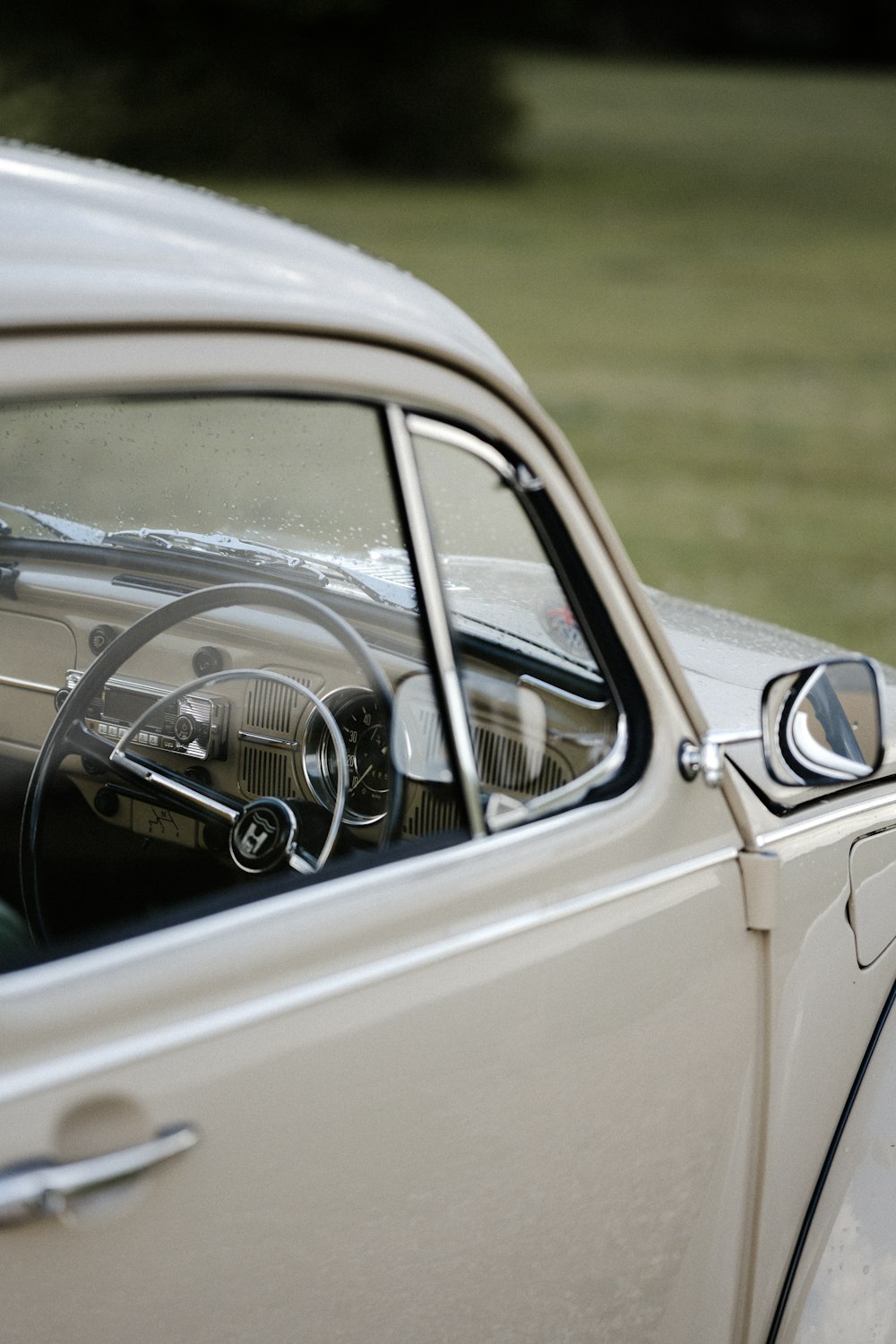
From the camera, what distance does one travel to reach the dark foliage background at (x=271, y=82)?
27844 mm

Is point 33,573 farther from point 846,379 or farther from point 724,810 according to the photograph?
point 846,379

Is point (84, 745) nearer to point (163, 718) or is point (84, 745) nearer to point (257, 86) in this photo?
point (163, 718)

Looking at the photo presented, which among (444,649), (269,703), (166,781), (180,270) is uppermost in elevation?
(180,270)

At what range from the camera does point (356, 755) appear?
178 cm

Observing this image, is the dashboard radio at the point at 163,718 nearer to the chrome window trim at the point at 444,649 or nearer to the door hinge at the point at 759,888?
the chrome window trim at the point at 444,649

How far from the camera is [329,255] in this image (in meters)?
1.53

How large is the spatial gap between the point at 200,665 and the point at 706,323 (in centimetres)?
1557

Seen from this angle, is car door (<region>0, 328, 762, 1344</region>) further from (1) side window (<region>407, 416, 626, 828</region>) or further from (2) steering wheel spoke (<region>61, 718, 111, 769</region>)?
(2) steering wheel spoke (<region>61, 718, 111, 769</region>)

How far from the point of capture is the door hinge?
1810 mm

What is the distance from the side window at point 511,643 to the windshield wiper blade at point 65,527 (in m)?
0.51

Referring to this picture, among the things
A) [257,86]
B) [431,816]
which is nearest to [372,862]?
[431,816]

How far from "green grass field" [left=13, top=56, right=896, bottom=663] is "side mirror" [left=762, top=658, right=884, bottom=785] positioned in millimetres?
4870

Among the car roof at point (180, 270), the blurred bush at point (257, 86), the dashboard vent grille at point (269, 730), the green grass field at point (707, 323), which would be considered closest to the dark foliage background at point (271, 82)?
the blurred bush at point (257, 86)

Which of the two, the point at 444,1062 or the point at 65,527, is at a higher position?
the point at 65,527
